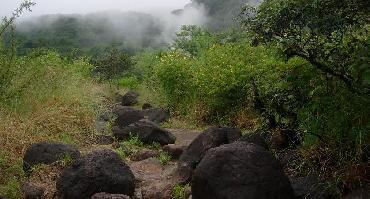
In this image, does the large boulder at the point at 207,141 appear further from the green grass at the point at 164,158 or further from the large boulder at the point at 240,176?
the large boulder at the point at 240,176

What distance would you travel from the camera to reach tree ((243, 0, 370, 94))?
18.8 feet

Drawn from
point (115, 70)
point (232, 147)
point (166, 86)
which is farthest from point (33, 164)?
point (115, 70)

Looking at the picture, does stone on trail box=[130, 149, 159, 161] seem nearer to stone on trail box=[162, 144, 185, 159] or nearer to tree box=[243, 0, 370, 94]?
stone on trail box=[162, 144, 185, 159]

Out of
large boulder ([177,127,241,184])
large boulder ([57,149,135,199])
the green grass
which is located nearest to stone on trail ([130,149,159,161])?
the green grass

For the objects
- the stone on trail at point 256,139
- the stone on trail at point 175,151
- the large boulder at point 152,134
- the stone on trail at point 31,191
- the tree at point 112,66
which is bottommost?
the stone on trail at point 31,191

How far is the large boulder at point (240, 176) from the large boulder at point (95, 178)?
140 cm

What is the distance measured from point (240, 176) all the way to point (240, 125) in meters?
7.11

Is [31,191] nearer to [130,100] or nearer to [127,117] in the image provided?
[127,117]

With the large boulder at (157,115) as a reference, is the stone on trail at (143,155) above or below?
below

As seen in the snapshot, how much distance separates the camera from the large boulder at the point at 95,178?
705 centimetres

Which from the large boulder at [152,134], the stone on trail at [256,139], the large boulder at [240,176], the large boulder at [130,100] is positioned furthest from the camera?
the large boulder at [130,100]

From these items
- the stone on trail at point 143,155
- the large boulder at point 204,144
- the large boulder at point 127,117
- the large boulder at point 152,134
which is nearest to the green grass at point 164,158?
the stone on trail at point 143,155

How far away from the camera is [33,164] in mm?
8273

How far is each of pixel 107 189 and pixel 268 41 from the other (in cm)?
315
